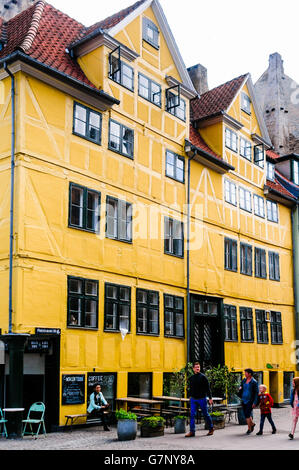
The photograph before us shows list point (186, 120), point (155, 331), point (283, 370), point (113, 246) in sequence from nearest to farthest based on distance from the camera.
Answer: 1. point (113, 246)
2. point (155, 331)
3. point (186, 120)
4. point (283, 370)

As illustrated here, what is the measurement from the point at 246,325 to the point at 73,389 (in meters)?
11.7

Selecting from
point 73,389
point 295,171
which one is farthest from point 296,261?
point 73,389

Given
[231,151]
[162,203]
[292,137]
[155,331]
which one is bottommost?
[155,331]

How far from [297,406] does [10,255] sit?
8.29 m

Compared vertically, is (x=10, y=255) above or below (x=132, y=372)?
above

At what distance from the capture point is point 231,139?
28375mm

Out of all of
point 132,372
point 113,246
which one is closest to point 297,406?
point 132,372

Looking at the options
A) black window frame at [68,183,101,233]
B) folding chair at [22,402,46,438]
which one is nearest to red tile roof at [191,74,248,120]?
black window frame at [68,183,101,233]

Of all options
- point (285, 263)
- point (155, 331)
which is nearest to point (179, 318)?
point (155, 331)

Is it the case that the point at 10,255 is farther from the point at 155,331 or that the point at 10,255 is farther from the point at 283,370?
the point at 283,370

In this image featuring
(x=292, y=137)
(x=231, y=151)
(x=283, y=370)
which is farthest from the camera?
(x=292, y=137)

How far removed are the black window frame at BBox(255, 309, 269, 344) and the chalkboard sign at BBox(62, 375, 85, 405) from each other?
12084mm

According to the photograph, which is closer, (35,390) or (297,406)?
(297,406)

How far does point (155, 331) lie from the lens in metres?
22.0
